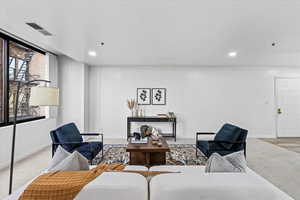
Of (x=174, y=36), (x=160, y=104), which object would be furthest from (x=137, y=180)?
(x=160, y=104)

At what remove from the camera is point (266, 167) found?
3588 millimetres

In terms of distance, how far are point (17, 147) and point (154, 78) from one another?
4.13 meters

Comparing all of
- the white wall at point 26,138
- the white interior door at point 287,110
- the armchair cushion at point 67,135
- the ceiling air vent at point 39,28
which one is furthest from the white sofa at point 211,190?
the white interior door at point 287,110

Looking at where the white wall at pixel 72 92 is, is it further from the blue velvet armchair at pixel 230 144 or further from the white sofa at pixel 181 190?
the white sofa at pixel 181 190

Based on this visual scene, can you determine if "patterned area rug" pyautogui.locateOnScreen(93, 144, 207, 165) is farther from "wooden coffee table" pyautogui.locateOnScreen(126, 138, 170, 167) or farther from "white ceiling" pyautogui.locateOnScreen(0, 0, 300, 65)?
"white ceiling" pyautogui.locateOnScreen(0, 0, 300, 65)

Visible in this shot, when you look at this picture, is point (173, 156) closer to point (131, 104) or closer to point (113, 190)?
point (131, 104)

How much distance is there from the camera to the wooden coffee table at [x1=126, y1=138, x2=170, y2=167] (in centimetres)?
319

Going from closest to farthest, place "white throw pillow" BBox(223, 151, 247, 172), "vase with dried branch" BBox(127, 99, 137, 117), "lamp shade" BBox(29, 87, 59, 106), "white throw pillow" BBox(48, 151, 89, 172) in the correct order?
"white throw pillow" BBox(48, 151, 89, 172) → "white throw pillow" BBox(223, 151, 247, 172) → "lamp shade" BBox(29, 87, 59, 106) → "vase with dried branch" BBox(127, 99, 137, 117)

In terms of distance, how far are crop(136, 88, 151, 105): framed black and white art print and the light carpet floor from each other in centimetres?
296

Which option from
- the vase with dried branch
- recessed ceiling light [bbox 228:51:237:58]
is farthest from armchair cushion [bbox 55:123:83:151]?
recessed ceiling light [bbox 228:51:237:58]

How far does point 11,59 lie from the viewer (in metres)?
4.02

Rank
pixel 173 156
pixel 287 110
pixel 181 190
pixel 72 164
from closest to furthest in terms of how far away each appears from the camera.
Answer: pixel 181 190
pixel 72 164
pixel 173 156
pixel 287 110

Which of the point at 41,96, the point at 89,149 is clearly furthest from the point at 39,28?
the point at 89,149

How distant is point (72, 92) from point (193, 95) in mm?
3841
